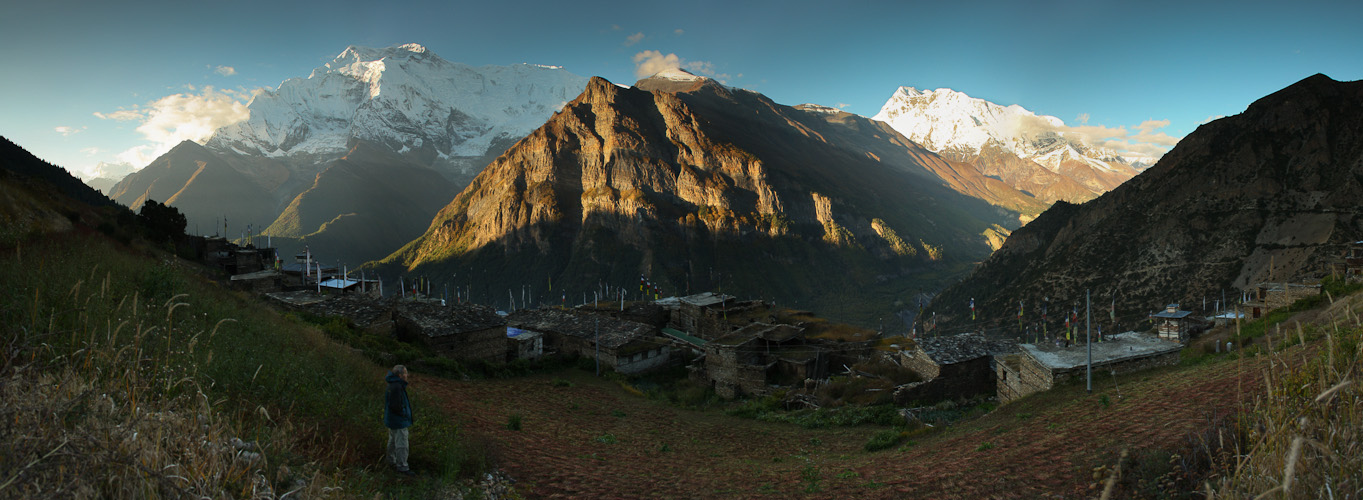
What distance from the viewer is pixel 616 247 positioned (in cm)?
15800

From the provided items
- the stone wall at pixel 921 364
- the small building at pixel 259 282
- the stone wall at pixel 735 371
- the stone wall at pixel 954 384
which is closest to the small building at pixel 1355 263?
the stone wall at pixel 954 384

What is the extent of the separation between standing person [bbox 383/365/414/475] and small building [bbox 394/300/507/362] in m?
20.4

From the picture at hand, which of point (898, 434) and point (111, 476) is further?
point (898, 434)

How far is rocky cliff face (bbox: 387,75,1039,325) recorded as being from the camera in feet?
504

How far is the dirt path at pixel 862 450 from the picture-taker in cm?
773

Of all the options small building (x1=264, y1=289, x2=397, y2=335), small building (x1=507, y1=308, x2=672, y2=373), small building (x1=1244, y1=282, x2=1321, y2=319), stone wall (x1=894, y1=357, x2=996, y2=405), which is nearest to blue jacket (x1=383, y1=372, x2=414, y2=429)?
stone wall (x1=894, y1=357, x2=996, y2=405)

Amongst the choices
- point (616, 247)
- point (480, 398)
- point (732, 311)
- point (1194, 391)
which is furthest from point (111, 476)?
point (616, 247)

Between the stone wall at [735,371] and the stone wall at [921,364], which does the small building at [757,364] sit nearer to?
the stone wall at [735,371]

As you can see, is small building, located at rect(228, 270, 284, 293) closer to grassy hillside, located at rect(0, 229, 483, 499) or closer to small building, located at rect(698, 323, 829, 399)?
grassy hillside, located at rect(0, 229, 483, 499)

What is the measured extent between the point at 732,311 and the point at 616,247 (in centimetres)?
10937

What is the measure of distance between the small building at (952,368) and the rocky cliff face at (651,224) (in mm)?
113841

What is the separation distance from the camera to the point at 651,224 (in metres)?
160

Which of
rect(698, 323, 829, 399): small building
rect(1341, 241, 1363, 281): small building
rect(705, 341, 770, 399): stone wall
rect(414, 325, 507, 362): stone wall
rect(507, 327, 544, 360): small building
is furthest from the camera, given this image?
rect(507, 327, 544, 360): small building

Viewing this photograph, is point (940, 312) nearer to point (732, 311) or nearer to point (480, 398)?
point (732, 311)
